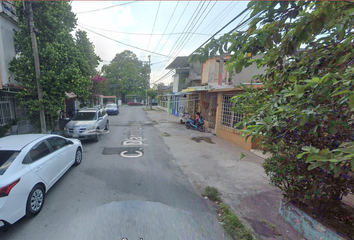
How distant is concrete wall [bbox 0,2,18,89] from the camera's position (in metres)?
6.80

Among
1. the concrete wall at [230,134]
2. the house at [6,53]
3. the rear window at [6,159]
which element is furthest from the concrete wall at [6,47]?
the concrete wall at [230,134]

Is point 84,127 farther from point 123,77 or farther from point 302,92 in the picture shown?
point 123,77

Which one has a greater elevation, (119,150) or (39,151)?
(39,151)

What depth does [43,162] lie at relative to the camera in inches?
137

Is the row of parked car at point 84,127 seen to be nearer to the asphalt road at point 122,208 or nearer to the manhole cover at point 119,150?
the manhole cover at point 119,150

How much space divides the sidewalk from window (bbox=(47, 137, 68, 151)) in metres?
3.58

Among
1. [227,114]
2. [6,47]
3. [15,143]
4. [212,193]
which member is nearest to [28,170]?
[15,143]

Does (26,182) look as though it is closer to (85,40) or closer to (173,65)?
(85,40)

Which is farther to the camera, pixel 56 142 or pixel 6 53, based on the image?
pixel 6 53

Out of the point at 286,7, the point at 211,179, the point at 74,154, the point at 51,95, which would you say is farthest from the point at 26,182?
the point at 51,95

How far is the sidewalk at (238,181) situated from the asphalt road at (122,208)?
0.60m

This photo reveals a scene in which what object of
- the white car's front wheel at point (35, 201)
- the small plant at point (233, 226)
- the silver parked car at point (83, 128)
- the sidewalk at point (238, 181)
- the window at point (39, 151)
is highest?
the window at point (39, 151)

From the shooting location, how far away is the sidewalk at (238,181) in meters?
3.01

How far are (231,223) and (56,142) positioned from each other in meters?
4.56
